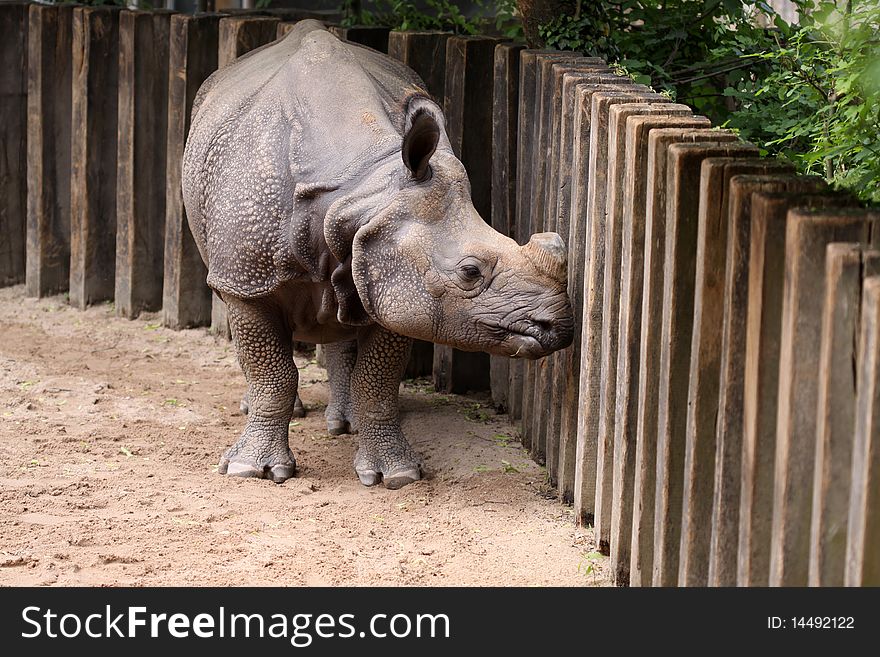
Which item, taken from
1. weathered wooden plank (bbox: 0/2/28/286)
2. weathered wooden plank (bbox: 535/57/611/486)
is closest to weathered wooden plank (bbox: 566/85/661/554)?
weathered wooden plank (bbox: 535/57/611/486)

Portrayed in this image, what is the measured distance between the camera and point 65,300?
916 centimetres

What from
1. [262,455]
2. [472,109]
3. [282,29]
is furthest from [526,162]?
[282,29]

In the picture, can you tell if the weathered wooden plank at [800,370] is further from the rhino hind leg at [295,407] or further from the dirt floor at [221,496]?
the rhino hind leg at [295,407]

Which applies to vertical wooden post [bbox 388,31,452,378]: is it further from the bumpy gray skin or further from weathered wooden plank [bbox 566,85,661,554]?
weathered wooden plank [bbox 566,85,661,554]

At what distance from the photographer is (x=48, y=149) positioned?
909 centimetres

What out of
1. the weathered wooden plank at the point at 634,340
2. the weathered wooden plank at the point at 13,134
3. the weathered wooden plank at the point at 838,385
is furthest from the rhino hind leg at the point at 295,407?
→ the weathered wooden plank at the point at 838,385

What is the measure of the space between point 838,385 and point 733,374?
1.86 feet

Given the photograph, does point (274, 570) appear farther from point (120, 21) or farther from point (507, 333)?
point (120, 21)

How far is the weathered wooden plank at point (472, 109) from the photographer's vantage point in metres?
7.37

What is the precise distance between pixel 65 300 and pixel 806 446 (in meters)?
6.78

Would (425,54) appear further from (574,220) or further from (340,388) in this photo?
(574,220)

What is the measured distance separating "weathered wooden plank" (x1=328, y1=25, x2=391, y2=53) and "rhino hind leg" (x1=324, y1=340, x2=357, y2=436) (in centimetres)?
182

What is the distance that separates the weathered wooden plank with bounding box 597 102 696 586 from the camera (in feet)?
15.4
